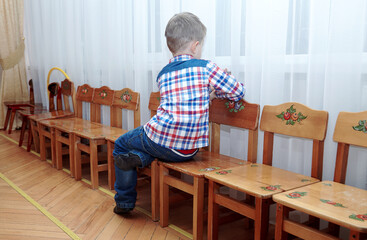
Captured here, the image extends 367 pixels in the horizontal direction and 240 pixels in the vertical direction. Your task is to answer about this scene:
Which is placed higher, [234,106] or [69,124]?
[234,106]

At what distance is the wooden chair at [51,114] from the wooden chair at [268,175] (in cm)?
187

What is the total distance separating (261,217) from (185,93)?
0.65 metres

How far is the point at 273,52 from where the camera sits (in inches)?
68.2

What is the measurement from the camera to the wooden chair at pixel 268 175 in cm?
137

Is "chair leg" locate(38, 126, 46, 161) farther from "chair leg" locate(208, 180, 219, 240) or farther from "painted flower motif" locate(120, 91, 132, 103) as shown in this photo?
"chair leg" locate(208, 180, 219, 240)

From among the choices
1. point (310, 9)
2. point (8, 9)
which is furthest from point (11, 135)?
point (310, 9)

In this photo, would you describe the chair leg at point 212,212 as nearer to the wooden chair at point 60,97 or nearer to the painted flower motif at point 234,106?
the painted flower motif at point 234,106

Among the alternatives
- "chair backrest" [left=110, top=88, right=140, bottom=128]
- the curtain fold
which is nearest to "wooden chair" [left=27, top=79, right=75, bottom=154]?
"chair backrest" [left=110, top=88, right=140, bottom=128]

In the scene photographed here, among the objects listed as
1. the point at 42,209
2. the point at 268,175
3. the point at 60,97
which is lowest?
the point at 42,209

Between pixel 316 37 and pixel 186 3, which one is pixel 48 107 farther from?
pixel 316 37

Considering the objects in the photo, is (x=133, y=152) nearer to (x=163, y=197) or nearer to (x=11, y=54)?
(x=163, y=197)

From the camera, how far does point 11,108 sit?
4234mm

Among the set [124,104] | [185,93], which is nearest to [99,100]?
[124,104]

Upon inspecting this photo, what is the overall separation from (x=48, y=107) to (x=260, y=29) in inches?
115
